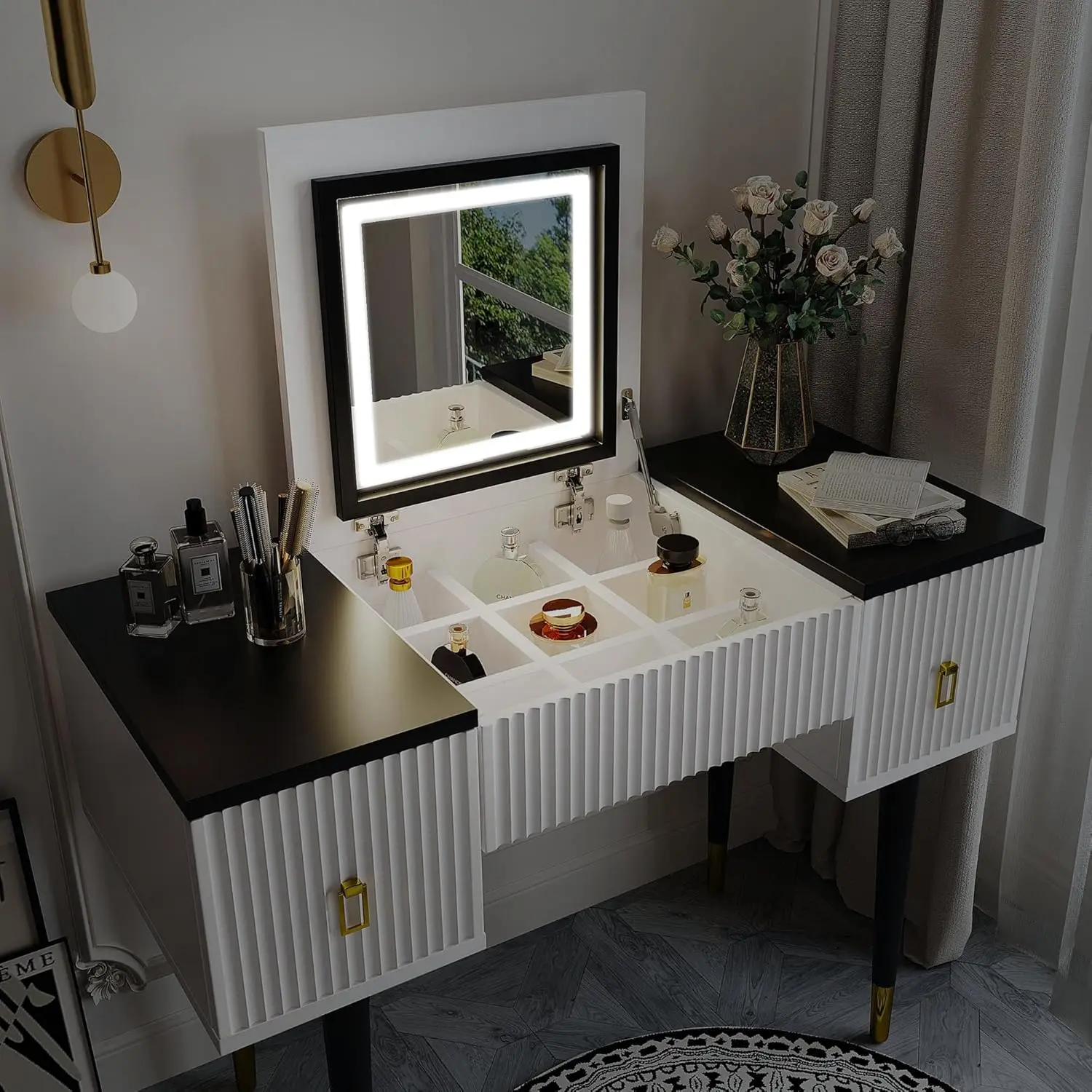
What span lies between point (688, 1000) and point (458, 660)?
0.88 m

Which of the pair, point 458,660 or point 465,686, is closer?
point 465,686

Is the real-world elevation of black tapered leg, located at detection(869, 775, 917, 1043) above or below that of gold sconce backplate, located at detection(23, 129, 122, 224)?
below

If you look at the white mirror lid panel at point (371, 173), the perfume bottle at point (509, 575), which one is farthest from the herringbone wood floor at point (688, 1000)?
the white mirror lid panel at point (371, 173)

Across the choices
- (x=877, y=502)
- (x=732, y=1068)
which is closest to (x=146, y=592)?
(x=877, y=502)

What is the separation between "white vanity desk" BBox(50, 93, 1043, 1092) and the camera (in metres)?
1.33

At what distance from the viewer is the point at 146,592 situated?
4.88 ft

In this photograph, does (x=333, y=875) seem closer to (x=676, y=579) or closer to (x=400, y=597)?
(x=400, y=597)

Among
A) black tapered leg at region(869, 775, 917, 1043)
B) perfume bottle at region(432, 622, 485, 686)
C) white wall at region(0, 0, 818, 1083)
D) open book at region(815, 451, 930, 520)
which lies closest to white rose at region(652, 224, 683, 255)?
white wall at region(0, 0, 818, 1083)

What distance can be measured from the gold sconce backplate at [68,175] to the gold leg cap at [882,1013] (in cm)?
159

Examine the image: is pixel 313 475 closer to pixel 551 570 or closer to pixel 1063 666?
pixel 551 570

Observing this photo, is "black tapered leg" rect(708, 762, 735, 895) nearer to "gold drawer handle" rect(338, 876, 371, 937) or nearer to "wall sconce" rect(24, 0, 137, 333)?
"gold drawer handle" rect(338, 876, 371, 937)

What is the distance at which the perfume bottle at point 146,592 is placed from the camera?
4.85 ft

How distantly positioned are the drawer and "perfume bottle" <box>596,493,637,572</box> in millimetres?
368

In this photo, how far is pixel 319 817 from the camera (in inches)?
51.7
